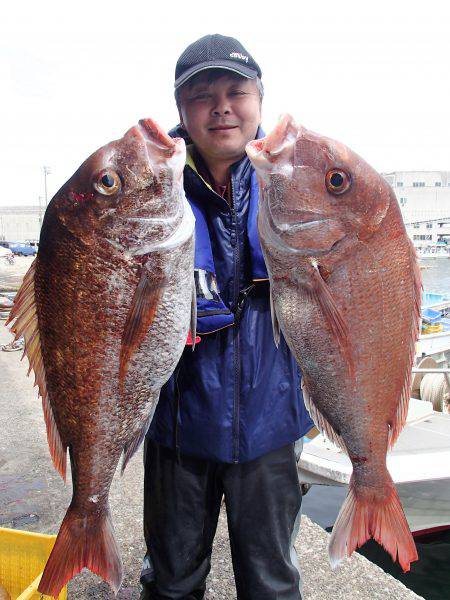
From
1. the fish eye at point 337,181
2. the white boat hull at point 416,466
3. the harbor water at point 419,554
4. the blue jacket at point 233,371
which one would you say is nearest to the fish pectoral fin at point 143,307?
the blue jacket at point 233,371

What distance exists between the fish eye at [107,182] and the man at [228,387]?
53 cm

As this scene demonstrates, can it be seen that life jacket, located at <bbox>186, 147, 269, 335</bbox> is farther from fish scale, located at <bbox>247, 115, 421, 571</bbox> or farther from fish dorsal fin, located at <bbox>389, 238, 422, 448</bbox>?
fish dorsal fin, located at <bbox>389, 238, 422, 448</bbox>

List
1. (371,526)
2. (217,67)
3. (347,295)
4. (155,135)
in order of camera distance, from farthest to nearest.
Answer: (217,67)
(371,526)
(347,295)
(155,135)

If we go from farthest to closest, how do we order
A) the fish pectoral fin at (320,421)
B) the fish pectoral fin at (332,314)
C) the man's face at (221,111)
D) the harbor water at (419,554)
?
the harbor water at (419,554) → the man's face at (221,111) → the fish pectoral fin at (320,421) → the fish pectoral fin at (332,314)

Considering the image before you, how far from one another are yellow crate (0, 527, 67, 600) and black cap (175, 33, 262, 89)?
2.36 m

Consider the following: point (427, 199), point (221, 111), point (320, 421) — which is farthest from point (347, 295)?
point (427, 199)

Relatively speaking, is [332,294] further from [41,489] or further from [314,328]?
[41,489]

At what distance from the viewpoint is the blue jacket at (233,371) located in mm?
2102

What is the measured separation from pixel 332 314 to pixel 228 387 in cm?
62

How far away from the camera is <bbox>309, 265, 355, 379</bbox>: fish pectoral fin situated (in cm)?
169

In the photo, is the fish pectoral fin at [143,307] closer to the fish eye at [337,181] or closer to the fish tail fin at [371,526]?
the fish eye at [337,181]

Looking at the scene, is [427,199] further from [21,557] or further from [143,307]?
[143,307]

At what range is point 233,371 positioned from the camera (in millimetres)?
2107

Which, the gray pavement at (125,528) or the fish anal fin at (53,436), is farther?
the gray pavement at (125,528)
